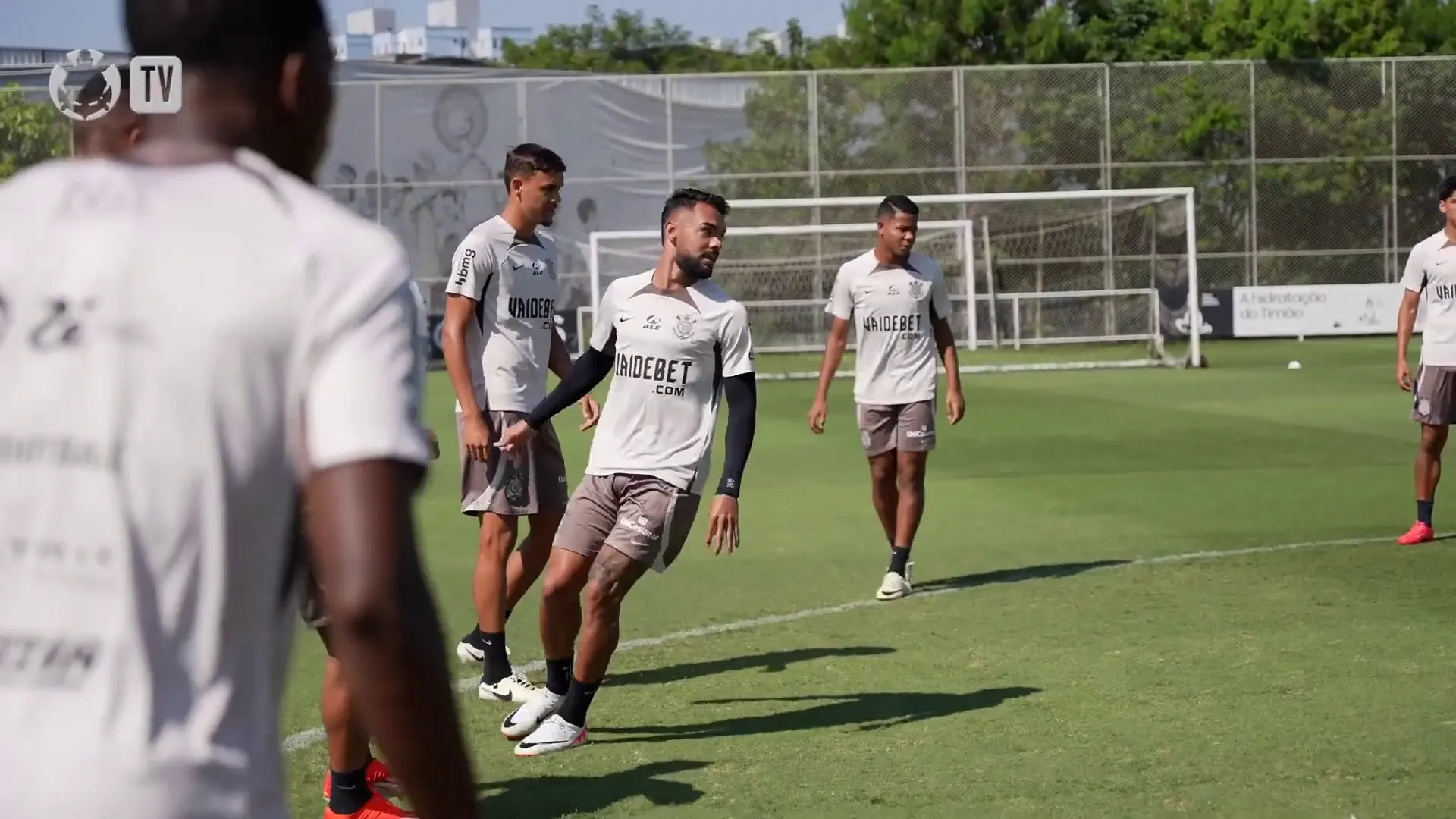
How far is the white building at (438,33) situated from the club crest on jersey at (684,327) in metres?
106

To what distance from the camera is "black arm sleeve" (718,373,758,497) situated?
7.33 m

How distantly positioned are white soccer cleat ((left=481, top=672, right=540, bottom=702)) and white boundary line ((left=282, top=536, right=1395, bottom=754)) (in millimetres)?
133

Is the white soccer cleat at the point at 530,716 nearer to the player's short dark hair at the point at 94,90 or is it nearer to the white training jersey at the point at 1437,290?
the player's short dark hair at the point at 94,90

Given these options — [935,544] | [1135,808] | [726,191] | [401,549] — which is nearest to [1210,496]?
[935,544]

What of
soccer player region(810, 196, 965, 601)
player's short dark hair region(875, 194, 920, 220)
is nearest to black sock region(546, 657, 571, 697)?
soccer player region(810, 196, 965, 601)

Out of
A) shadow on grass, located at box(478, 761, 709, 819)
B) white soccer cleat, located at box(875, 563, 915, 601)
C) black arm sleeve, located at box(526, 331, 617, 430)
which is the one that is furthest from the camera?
white soccer cleat, located at box(875, 563, 915, 601)

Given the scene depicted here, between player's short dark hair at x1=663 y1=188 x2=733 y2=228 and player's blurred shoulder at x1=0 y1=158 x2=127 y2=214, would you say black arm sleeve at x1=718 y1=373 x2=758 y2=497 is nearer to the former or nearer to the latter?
player's short dark hair at x1=663 y1=188 x2=733 y2=228

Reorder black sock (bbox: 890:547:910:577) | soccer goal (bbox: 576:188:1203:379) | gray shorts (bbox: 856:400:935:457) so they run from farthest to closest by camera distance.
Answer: soccer goal (bbox: 576:188:1203:379) → gray shorts (bbox: 856:400:935:457) → black sock (bbox: 890:547:910:577)

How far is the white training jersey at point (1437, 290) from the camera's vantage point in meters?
11.8

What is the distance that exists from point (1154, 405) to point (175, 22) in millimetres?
21176

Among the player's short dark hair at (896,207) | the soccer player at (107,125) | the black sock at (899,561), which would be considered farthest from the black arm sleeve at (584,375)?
the soccer player at (107,125)

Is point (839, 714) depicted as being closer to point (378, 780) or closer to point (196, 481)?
point (378, 780)

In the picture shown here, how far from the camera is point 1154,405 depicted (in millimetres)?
22250

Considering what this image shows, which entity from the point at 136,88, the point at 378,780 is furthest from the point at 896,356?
the point at 136,88
